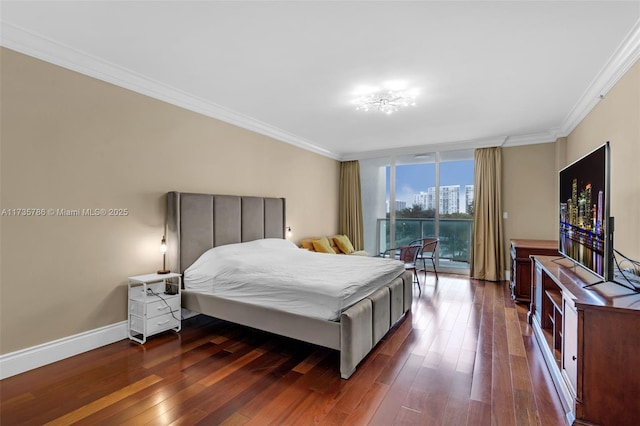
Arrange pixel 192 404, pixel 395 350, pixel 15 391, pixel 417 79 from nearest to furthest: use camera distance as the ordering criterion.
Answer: pixel 192 404 < pixel 15 391 < pixel 395 350 < pixel 417 79

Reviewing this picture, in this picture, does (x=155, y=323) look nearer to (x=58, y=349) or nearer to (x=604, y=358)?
(x=58, y=349)

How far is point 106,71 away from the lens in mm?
2705

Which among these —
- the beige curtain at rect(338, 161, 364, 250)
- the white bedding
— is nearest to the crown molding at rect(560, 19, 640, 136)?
the white bedding

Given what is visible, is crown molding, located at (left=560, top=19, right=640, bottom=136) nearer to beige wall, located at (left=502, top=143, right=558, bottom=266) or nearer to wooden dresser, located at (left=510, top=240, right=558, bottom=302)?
beige wall, located at (left=502, top=143, right=558, bottom=266)

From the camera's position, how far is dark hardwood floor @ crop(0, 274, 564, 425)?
1.80 m

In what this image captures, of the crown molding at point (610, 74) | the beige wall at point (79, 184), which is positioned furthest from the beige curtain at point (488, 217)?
the beige wall at point (79, 184)

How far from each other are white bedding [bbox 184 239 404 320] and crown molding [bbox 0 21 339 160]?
1692 mm

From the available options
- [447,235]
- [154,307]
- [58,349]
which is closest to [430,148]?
[447,235]

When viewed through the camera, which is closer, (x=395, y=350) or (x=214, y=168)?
(x=395, y=350)

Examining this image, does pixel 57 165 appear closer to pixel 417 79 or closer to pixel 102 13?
pixel 102 13

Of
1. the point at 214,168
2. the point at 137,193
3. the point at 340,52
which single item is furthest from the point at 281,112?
the point at 137,193

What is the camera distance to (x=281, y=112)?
3.95 metres

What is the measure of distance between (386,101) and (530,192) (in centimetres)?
350

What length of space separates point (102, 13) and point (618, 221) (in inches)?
175
